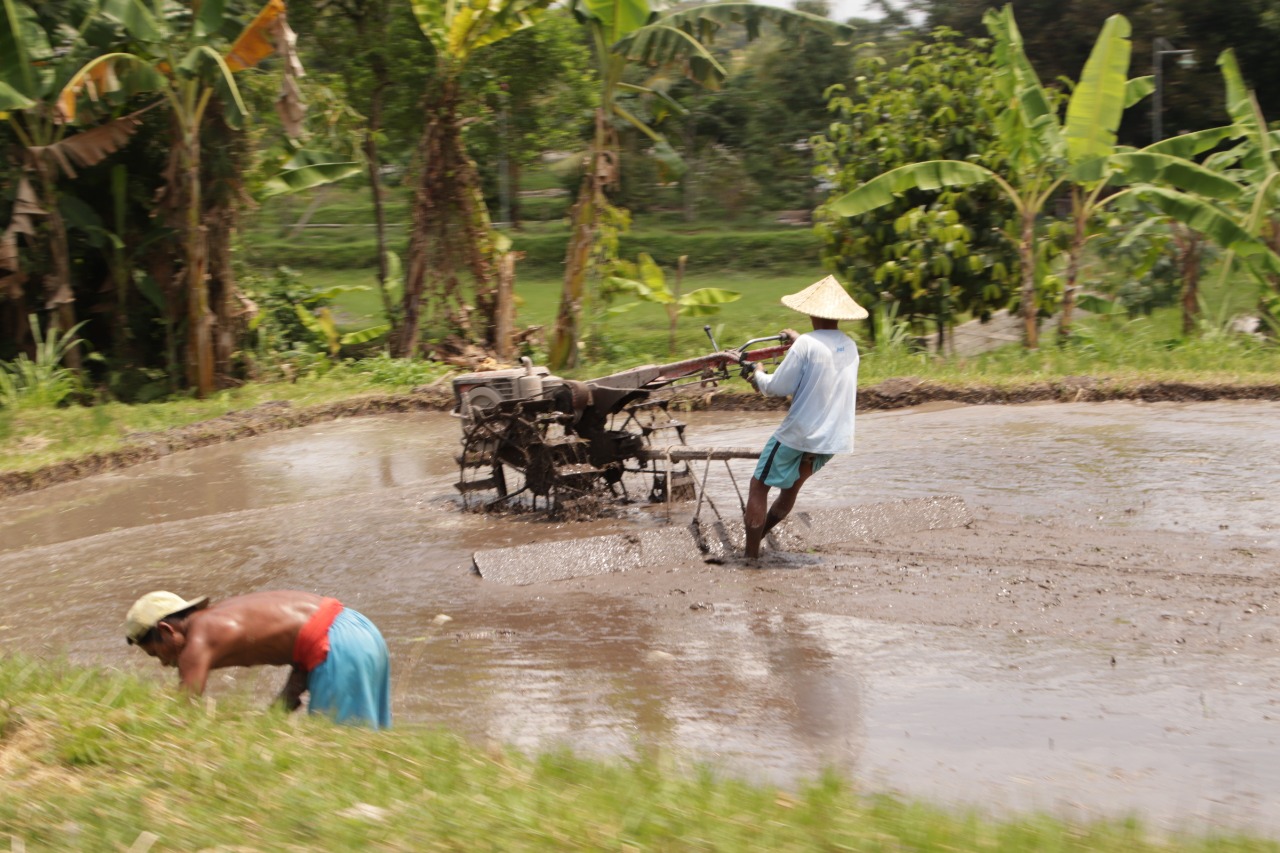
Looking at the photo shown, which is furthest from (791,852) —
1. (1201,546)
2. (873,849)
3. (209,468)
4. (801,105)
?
(801,105)

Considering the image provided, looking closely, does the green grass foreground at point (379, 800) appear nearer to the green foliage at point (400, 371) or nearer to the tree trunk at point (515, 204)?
the green foliage at point (400, 371)

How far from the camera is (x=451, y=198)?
17.5 meters

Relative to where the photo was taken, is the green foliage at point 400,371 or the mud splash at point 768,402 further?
the green foliage at point 400,371

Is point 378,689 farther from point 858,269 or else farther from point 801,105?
point 801,105

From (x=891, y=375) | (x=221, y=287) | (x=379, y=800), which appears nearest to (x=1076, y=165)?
(x=891, y=375)

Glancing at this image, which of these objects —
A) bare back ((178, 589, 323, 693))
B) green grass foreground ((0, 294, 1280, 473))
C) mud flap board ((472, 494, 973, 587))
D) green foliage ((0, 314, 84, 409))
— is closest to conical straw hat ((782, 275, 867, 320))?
mud flap board ((472, 494, 973, 587))

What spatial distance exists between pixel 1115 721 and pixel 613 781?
2.37 metres

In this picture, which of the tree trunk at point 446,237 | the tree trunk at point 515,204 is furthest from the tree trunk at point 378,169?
the tree trunk at point 515,204

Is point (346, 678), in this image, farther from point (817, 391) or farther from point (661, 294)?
point (661, 294)

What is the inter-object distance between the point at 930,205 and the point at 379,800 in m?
15.1

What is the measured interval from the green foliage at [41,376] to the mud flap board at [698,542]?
8.14m

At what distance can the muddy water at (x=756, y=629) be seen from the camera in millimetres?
4980

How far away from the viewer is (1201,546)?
25.6 feet

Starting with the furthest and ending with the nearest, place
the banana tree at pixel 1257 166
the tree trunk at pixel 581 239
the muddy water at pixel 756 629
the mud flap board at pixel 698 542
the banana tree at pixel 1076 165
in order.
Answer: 1. the tree trunk at pixel 581 239
2. the banana tree at pixel 1257 166
3. the banana tree at pixel 1076 165
4. the mud flap board at pixel 698 542
5. the muddy water at pixel 756 629
